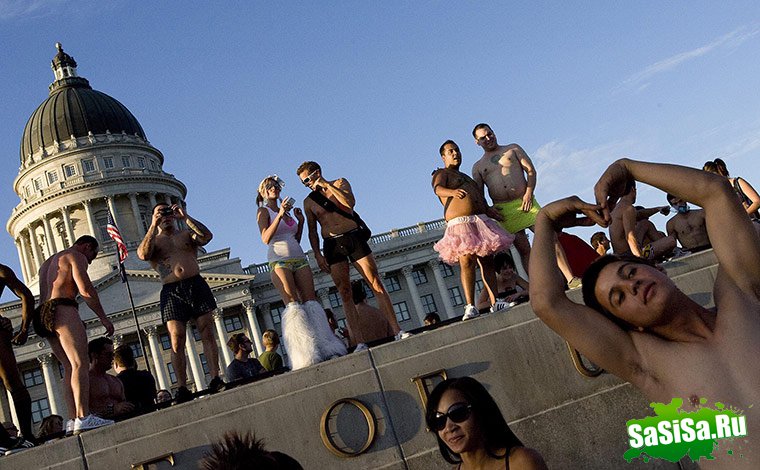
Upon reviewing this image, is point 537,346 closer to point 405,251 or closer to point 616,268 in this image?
point 616,268

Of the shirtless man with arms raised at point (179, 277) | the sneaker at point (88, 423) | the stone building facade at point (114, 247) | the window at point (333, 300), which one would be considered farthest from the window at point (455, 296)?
the sneaker at point (88, 423)

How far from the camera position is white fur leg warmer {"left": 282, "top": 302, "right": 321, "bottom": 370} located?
7230mm

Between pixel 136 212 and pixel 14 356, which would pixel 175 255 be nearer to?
pixel 14 356

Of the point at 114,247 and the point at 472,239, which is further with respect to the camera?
the point at 114,247

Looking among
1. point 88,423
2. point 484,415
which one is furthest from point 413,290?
point 484,415

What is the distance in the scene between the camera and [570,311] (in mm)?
3137

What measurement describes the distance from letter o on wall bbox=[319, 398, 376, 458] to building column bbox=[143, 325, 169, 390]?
182ft

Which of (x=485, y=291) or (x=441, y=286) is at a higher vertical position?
(x=441, y=286)

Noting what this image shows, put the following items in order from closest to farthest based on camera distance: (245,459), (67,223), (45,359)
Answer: (245,459), (45,359), (67,223)

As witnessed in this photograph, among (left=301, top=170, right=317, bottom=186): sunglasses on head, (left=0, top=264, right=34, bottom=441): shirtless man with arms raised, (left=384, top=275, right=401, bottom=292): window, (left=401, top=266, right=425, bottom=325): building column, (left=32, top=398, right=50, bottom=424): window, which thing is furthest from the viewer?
(left=384, top=275, right=401, bottom=292): window

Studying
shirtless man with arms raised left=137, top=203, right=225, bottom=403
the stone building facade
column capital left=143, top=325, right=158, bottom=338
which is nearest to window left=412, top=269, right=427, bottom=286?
the stone building facade

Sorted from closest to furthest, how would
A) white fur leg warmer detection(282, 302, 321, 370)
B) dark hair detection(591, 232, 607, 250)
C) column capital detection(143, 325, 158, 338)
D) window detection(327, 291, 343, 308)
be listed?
1. white fur leg warmer detection(282, 302, 321, 370)
2. dark hair detection(591, 232, 607, 250)
3. column capital detection(143, 325, 158, 338)
4. window detection(327, 291, 343, 308)

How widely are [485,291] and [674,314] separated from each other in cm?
624

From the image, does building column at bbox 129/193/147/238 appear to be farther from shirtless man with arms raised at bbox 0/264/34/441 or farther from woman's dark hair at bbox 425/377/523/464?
woman's dark hair at bbox 425/377/523/464
